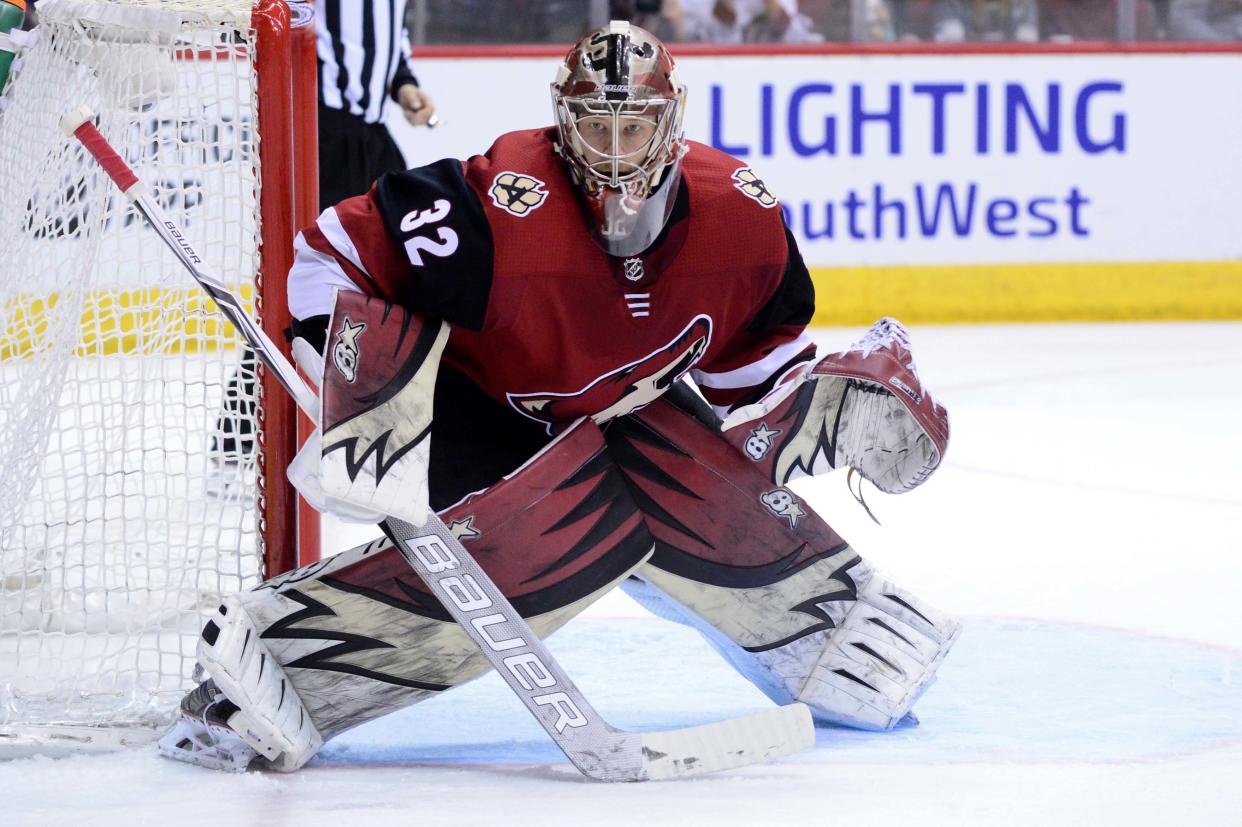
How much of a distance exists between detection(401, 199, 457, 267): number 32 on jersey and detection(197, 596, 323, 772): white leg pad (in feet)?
1.34

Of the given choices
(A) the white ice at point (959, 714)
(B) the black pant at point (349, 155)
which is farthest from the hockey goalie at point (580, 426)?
(B) the black pant at point (349, 155)

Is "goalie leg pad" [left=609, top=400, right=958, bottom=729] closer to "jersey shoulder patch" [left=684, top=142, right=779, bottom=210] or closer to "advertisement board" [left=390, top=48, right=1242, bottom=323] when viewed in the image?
"jersey shoulder patch" [left=684, top=142, right=779, bottom=210]

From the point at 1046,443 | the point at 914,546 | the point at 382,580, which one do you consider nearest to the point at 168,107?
the point at 382,580

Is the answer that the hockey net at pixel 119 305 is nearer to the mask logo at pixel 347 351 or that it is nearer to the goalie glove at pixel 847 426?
the mask logo at pixel 347 351

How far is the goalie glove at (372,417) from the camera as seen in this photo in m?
1.70

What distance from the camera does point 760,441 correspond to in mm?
1955

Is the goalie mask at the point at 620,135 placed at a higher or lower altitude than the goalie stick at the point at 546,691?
higher

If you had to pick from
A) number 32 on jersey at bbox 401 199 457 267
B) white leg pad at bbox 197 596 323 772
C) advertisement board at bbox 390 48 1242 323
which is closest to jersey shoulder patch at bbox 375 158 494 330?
number 32 on jersey at bbox 401 199 457 267

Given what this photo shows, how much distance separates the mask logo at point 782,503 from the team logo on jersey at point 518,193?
1.44 ft

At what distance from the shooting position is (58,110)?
2133mm

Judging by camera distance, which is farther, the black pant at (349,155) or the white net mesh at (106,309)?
the black pant at (349,155)

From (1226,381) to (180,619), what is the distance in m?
3.47

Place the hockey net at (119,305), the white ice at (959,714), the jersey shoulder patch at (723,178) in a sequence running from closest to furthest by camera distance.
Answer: the white ice at (959,714), the jersey shoulder patch at (723,178), the hockey net at (119,305)

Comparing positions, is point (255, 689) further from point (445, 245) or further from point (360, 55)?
point (360, 55)
